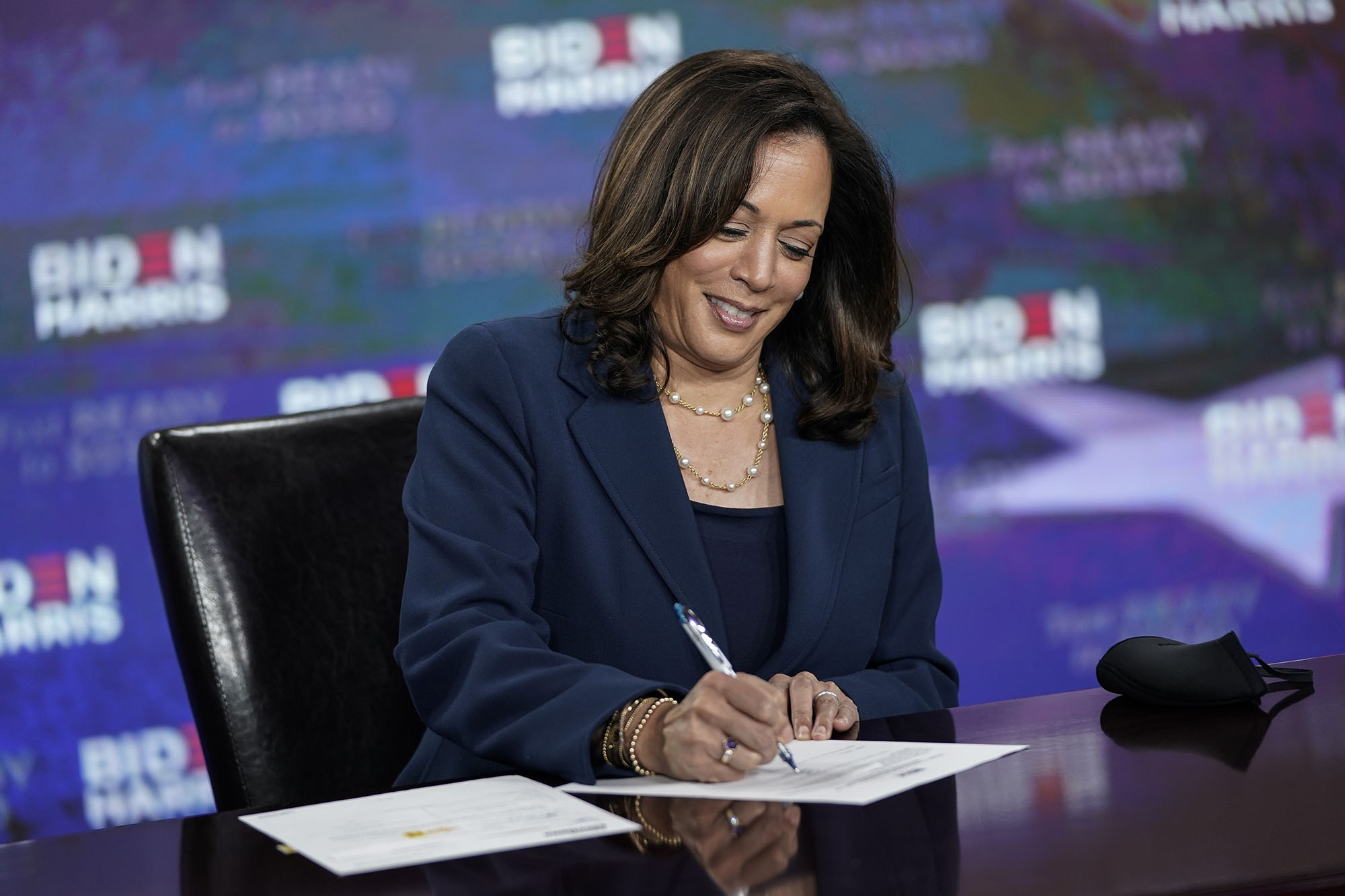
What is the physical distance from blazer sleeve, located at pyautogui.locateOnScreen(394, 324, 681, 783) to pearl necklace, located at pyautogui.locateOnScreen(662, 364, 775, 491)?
235 millimetres

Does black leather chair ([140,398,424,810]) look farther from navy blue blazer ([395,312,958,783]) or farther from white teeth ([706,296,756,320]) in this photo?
white teeth ([706,296,756,320])

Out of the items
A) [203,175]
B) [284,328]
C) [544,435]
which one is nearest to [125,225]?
[203,175]

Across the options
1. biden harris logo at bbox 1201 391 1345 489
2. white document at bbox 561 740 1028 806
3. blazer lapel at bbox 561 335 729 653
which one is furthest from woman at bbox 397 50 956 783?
biden harris logo at bbox 1201 391 1345 489

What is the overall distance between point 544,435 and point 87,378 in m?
2.01

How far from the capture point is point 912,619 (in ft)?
5.78

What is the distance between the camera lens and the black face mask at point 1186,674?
4.39 ft

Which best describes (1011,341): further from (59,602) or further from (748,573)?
(59,602)

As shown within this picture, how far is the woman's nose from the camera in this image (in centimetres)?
172

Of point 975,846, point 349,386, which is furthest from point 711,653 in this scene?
point 349,386

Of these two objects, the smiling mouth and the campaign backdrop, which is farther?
the campaign backdrop

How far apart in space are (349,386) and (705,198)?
72.2 inches

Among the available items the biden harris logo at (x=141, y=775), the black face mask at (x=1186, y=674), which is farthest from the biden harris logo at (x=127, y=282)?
the black face mask at (x=1186, y=674)

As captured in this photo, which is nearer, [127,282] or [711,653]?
[711,653]

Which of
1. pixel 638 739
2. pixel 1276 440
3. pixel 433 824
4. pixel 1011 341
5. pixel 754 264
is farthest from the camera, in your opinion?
pixel 1276 440
